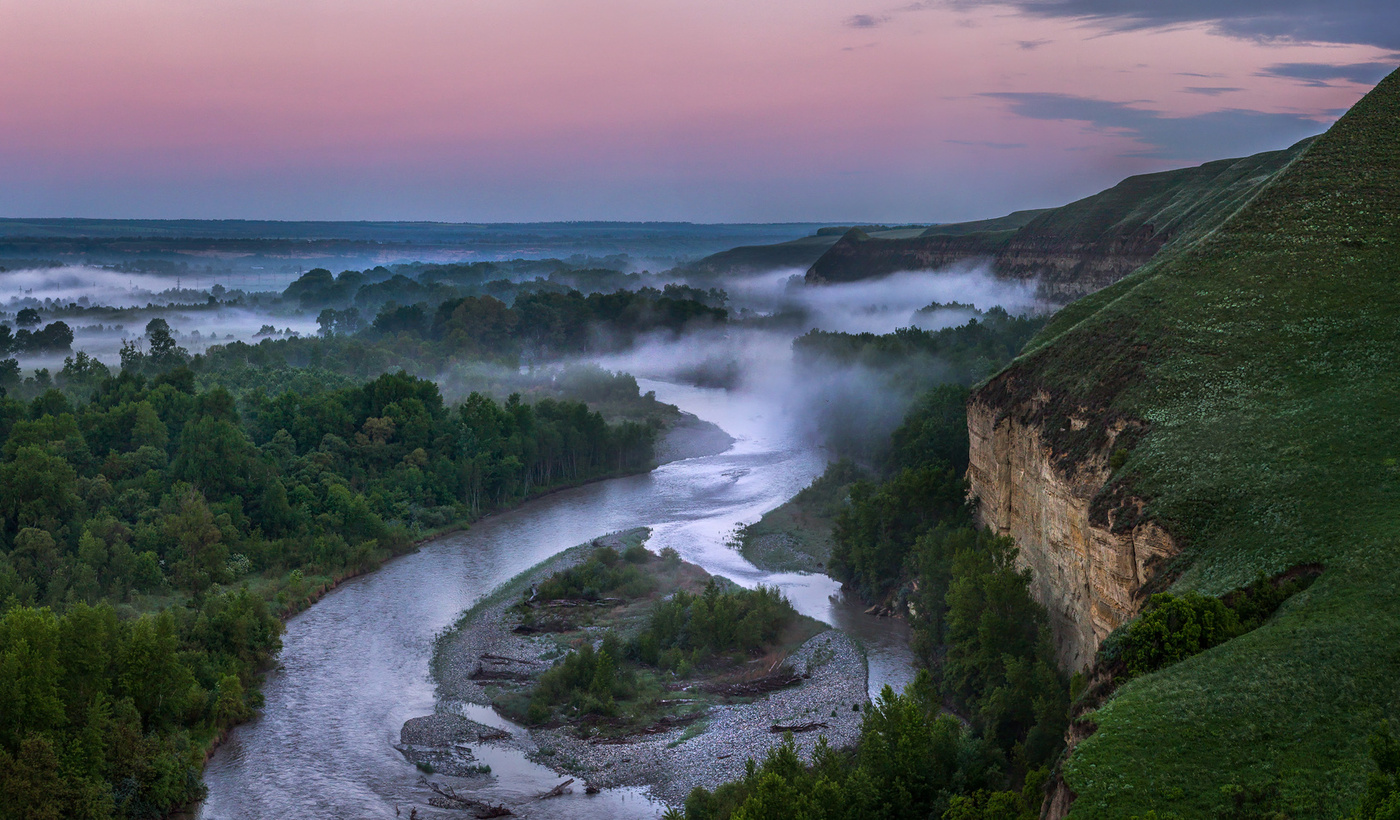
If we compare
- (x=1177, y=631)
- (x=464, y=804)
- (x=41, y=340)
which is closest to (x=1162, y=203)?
(x=1177, y=631)

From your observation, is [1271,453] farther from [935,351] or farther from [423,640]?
[935,351]

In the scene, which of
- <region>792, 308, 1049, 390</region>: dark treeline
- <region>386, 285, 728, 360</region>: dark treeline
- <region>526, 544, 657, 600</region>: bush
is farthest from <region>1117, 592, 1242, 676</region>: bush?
<region>386, 285, 728, 360</region>: dark treeline

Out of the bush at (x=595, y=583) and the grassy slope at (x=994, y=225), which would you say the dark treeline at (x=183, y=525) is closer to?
the bush at (x=595, y=583)

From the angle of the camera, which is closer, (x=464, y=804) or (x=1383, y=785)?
(x=1383, y=785)

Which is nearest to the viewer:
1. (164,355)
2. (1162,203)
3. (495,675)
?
(495,675)

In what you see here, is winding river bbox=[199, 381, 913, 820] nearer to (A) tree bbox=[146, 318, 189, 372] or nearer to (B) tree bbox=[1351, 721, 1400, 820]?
(B) tree bbox=[1351, 721, 1400, 820]

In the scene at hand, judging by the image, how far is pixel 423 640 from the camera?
53.7 metres

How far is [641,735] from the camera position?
41.8 metres

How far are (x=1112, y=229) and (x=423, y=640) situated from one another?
88494mm

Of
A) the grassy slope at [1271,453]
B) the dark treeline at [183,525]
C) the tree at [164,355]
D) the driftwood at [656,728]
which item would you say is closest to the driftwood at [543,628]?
the dark treeline at [183,525]

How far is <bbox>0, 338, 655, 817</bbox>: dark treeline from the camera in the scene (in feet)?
115

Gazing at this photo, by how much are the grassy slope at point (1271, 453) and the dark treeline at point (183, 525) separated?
102 feet

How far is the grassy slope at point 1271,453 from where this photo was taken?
70.1ft

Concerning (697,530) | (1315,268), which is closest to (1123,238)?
(697,530)
